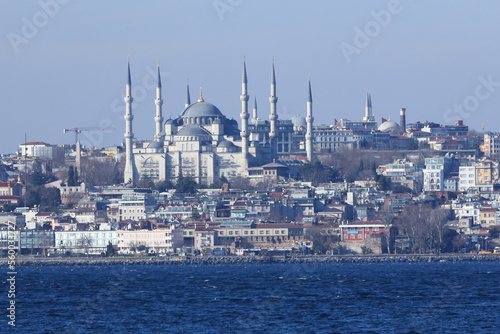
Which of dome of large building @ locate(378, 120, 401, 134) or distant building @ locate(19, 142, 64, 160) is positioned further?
dome of large building @ locate(378, 120, 401, 134)

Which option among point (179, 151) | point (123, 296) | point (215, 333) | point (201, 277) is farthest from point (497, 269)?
point (179, 151)

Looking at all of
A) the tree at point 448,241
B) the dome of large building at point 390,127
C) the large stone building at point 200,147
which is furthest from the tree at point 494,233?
the dome of large building at point 390,127

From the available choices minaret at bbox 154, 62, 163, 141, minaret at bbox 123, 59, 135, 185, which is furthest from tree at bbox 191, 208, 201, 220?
minaret at bbox 154, 62, 163, 141

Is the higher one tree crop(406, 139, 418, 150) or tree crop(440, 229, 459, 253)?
tree crop(406, 139, 418, 150)

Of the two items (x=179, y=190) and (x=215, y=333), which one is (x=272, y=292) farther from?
(x=179, y=190)

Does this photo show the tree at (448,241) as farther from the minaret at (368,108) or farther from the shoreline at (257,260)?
the minaret at (368,108)

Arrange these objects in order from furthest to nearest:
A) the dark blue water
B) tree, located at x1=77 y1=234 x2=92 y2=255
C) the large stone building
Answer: the large stone building, tree, located at x1=77 y1=234 x2=92 y2=255, the dark blue water

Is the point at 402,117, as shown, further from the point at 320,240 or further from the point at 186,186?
the point at 320,240

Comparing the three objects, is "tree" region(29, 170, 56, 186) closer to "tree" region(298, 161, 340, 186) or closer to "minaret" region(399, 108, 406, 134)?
"tree" region(298, 161, 340, 186)

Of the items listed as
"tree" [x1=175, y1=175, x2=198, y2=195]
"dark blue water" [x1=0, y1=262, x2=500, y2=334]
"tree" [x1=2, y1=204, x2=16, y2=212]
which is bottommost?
"dark blue water" [x1=0, y1=262, x2=500, y2=334]
